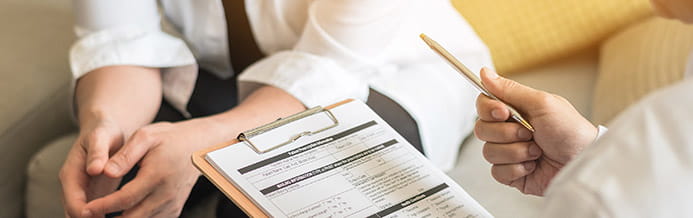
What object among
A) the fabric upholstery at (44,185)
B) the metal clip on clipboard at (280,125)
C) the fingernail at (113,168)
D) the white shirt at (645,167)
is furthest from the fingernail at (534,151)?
the fabric upholstery at (44,185)

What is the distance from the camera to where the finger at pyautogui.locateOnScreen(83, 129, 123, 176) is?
0.72 meters

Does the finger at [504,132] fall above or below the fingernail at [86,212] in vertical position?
above

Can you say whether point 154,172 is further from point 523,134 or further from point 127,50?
point 523,134

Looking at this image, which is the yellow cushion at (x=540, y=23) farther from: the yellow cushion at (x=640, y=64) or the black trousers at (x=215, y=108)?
the black trousers at (x=215, y=108)

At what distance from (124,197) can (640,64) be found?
0.64 metres

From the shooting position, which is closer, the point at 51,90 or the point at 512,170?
the point at 512,170

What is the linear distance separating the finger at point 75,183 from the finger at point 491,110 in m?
0.38

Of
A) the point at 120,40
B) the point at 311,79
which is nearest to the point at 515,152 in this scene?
the point at 311,79

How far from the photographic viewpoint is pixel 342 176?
0.62m

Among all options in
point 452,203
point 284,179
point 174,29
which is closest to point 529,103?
point 452,203

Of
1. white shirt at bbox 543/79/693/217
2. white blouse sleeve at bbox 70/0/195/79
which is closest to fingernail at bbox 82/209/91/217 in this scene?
white blouse sleeve at bbox 70/0/195/79

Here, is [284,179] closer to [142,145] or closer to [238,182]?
[238,182]

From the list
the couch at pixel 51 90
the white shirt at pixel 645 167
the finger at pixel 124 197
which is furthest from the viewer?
the couch at pixel 51 90

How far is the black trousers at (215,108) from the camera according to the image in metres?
0.83
